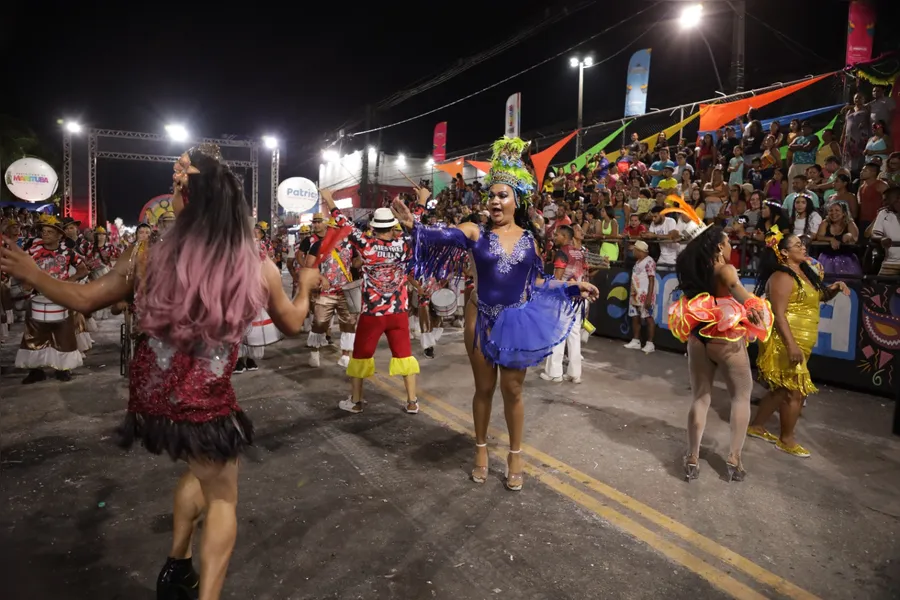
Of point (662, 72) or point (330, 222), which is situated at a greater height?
point (662, 72)

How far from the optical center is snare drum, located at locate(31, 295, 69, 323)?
23.7 ft

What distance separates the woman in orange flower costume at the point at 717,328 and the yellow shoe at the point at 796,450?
2.55ft

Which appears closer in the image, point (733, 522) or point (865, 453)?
point (733, 522)

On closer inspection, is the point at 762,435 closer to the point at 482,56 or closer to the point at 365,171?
the point at 482,56

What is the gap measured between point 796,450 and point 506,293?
309cm

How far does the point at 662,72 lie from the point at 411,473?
113 feet

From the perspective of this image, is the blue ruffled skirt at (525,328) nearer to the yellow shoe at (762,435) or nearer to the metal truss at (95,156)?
the yellow shoe at (762,435)

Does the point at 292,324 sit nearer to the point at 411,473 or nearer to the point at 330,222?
the point at 411,473

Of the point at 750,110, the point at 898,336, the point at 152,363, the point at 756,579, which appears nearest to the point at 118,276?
the point at 152,363

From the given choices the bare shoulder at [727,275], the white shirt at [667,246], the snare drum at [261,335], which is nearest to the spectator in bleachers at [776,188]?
the white shirt at [667,246]

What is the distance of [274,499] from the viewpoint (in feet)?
13.1

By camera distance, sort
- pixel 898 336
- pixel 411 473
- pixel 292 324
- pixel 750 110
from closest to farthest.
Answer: pixel 292 324 < pixel 411 473 < pixel 898 336 < pixel 750 110

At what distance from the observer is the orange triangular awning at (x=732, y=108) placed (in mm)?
10750

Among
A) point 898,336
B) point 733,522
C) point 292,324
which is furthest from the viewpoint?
point 898,336
